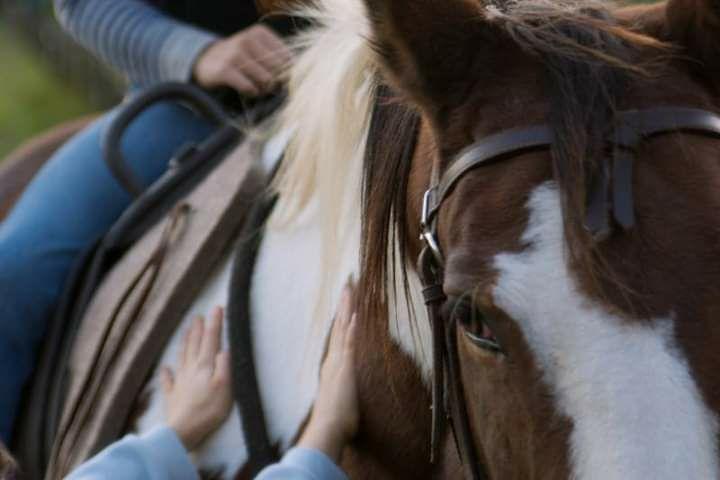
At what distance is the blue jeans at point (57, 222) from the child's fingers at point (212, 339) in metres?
0.50

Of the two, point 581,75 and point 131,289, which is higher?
point 581,75

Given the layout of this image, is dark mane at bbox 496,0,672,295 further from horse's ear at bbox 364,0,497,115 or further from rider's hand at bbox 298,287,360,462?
rider's hand at bbox 298,287,360,462

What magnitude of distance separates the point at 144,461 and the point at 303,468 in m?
0.23

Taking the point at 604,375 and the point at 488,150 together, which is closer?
the point at 604,375

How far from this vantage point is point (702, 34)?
→ 5.12 ft

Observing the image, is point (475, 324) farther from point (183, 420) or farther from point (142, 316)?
point (142, 316)

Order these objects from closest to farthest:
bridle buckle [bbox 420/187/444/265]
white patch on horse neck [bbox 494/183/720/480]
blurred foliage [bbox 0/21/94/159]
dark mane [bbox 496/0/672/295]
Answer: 1. white patch on horse neck [bbox 494/183/720/480]
2. dark mane [bbox 496/0/672/295]
3. bridle buckle [bbox 420/187/444/265]
4. blurred foliage [bbox 0/21/94/159]

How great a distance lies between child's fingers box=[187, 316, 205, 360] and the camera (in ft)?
6.62

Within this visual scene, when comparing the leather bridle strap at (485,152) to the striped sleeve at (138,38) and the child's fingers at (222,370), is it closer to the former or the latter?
the child's fingers at (222,370)

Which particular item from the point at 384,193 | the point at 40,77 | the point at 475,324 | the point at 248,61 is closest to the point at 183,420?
the point at 384,193

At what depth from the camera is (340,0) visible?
1819 mm

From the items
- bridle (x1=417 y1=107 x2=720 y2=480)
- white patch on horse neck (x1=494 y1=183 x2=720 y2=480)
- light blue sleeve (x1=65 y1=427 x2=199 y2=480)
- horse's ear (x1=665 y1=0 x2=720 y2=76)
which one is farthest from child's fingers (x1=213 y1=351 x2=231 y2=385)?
horse's ear (x1=665 y1=0 x2=720 y2=76)

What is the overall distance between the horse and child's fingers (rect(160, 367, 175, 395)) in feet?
0.09

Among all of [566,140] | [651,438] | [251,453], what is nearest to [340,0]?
[566,140]
